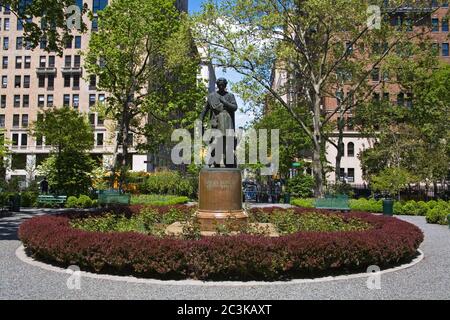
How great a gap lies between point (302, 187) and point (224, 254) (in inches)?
1189

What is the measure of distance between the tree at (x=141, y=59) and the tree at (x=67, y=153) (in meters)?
2.27

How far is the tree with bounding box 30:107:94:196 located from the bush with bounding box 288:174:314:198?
56.1 feet

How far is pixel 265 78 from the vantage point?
2514 cm

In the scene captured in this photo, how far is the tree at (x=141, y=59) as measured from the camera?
95.3 ft

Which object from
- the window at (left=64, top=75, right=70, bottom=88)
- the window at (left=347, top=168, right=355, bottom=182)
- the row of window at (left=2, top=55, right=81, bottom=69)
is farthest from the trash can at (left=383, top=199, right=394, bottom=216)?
the row of window at (left=2, top=55, right=81, bottom=69)

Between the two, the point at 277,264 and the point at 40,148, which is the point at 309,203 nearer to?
the point at 277,264

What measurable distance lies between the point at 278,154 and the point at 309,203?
1473cm

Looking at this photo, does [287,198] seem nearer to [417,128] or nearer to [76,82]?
[417,128]

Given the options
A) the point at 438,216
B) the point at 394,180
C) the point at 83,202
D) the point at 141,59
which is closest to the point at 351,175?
the point at 394,180

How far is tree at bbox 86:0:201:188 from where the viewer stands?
29.1 m

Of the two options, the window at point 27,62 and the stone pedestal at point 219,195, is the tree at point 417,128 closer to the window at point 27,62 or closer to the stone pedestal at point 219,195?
the stone pedestal at point 219,195

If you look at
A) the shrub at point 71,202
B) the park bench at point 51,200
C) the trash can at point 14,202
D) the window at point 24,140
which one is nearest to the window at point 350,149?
the shrub at point 71,202

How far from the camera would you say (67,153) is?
30984mm
